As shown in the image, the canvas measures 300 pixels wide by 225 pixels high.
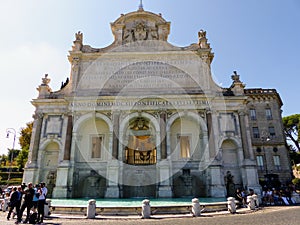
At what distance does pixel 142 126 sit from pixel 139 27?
11.8 meters

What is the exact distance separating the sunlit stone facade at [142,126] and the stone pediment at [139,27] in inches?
6.7

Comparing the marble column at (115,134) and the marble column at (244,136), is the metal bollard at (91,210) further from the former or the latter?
the marble column at (244,136)

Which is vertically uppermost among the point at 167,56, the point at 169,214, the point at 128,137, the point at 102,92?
the point at 167,56

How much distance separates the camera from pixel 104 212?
11.9 meters

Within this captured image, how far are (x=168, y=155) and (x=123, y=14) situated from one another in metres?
18.0

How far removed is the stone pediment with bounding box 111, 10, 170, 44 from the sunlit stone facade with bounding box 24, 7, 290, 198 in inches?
6.7

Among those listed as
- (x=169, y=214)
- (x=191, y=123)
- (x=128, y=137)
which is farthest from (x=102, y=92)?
(x=169, y=214)

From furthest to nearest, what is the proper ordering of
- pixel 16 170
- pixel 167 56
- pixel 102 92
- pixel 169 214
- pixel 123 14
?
pixel 16 170 → pixel 123 14 → pixel 167 56 → pixel 102 92 → pixel 169 214

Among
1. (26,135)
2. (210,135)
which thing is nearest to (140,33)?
(210,135)

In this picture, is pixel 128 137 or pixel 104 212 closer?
pixel 104 212

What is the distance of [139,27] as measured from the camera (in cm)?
2648

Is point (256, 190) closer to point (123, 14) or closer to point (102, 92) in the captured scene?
point (102, 92)

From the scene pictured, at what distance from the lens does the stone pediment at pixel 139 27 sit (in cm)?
2639

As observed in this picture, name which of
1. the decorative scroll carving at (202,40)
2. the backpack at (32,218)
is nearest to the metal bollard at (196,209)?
the backpack at (32,218)
